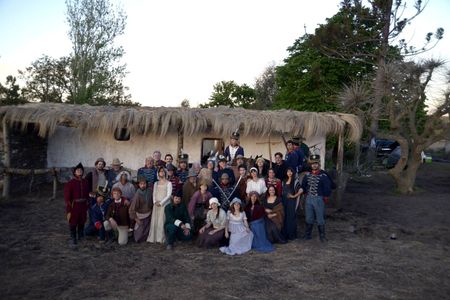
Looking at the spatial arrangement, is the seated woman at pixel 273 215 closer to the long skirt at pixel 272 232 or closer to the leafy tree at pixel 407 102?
the long skirt at pixel 272 232

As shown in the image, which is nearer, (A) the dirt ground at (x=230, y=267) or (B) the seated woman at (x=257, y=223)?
(A) the dirt ground at (x=230, y=267)

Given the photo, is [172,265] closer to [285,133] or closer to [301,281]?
[301,281]

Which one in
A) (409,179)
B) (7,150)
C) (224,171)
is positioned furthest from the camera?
(409,179)

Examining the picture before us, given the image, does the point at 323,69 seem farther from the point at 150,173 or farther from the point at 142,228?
the point at 142,228

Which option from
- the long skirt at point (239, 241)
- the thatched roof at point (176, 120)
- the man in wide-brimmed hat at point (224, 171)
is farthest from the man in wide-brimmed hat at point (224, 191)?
the thatched roof at point (176, 120)

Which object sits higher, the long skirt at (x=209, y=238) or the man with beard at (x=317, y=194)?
the man with beard at (x=317, y=194)

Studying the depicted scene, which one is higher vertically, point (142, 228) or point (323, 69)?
point (323, 69)

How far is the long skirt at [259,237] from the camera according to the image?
235 inches

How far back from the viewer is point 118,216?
6012 mm

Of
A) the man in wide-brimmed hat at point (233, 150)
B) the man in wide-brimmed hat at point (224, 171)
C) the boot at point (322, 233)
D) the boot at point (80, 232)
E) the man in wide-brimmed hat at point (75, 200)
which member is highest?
the man in wide-brimmed hat at point (233, 150)

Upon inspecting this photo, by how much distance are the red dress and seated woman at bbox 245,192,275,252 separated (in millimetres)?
2595

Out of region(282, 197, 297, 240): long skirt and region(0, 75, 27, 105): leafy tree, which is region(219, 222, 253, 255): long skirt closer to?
region(282, 197, 297, 240): long skirt

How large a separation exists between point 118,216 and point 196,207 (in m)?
1.24

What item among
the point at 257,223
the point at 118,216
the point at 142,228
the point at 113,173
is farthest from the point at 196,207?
the point at 113,173
